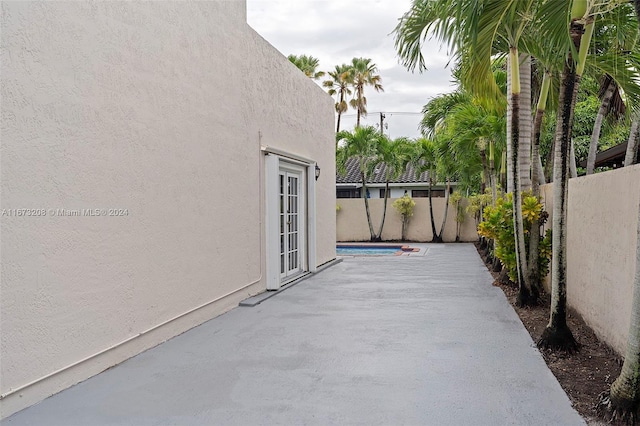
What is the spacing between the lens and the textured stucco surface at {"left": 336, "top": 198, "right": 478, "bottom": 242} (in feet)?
75.8

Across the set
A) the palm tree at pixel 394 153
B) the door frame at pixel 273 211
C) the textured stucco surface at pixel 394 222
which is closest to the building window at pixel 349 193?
the textured stucco surface at pixel 394 222

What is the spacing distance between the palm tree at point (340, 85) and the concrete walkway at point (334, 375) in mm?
31767

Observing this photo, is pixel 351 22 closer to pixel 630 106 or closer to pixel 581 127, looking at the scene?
pixel 630 106

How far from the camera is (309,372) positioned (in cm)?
497

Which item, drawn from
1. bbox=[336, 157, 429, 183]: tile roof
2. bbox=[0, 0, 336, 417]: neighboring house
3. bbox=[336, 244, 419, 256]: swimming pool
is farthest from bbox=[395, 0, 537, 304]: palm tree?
bbox=[336, 157, 429, 183]: tile roof

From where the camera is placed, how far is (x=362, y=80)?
3881cm

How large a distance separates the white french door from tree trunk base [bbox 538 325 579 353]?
6.00 metres

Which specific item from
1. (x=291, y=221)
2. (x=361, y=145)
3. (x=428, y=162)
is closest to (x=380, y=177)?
(x=428, y=162)

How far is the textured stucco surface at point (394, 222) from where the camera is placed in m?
23.1

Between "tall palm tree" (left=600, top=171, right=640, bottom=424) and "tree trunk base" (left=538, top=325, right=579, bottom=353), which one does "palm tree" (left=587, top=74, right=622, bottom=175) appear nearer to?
"tree trunk base" (left=538, top=325, right=579, bottom=353)

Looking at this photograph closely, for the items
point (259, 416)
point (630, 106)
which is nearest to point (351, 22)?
point (630, 106)

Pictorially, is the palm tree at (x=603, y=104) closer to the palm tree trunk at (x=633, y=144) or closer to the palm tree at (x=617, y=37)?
the palm tree trunk at (x=633, y=144)

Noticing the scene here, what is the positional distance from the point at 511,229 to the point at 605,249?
3028 mm

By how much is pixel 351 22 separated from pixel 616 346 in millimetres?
10091
